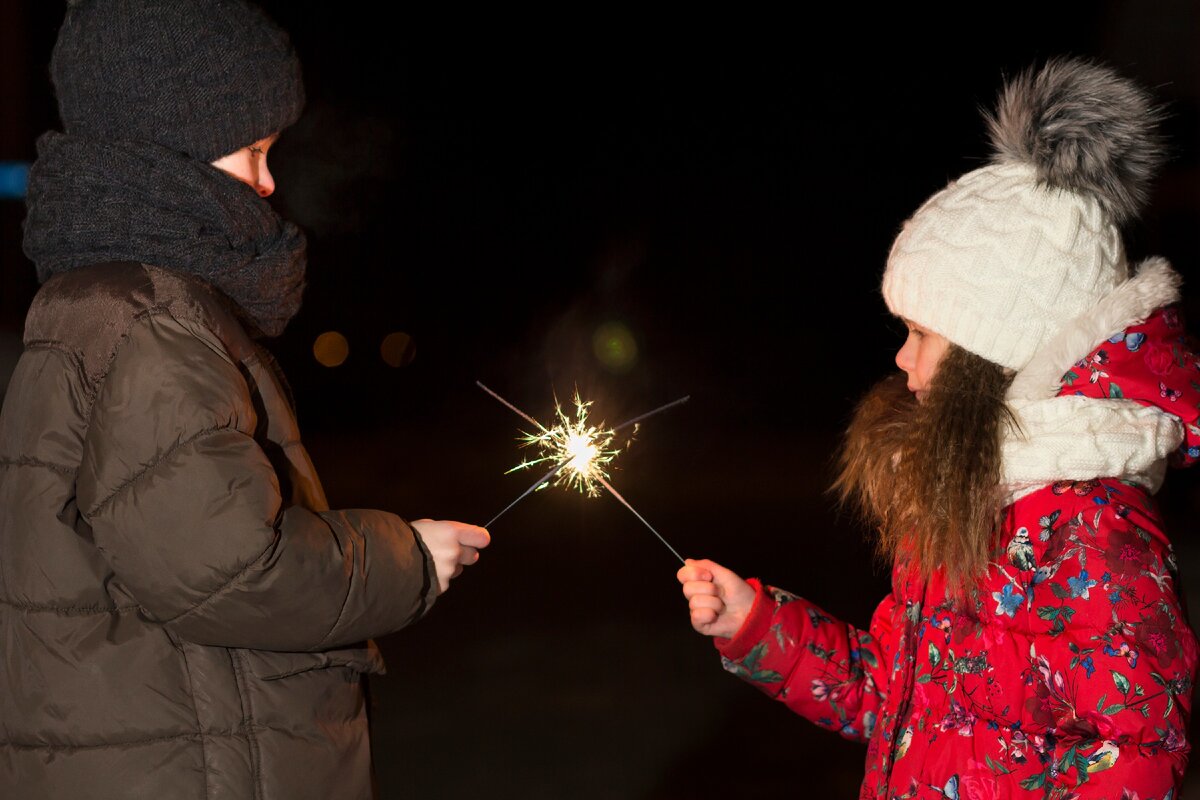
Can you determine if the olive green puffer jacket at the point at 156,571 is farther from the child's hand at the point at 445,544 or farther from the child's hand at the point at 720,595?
the child's hand at the point at 720,595

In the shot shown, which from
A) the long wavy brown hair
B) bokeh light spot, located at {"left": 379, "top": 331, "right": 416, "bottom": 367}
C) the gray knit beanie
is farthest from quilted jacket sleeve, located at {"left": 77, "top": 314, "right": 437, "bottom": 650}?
bokeh light spot, located at {"left": 379, "top": 331, "right": 416, "bottom": 367}

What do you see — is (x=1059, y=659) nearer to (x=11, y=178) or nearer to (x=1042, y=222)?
(x=1042, y=222)

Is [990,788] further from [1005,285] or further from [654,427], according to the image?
[654,427]

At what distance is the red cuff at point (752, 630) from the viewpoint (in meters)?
2.11

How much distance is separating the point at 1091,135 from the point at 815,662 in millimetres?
932

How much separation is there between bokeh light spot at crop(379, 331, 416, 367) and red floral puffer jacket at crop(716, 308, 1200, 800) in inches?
454

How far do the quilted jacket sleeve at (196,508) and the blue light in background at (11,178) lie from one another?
6823mm

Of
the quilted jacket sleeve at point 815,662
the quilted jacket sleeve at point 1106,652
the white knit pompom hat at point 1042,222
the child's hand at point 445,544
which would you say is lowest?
the child's hand at point 445,544

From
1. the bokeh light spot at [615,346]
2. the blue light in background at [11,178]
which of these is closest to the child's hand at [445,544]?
the blue light in background at [11,178]

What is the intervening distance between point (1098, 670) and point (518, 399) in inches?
374

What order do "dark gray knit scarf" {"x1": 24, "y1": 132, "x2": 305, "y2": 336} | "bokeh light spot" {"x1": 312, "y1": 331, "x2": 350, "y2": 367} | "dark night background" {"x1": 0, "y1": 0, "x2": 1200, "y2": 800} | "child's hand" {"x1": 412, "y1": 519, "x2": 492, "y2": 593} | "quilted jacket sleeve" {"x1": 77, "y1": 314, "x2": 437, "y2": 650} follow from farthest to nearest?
"bokeh light spot" {"x1": 312, "y1": 331, "x2": 350, "y2": 367}
"dark night background" {"x1": 0, "y1": 0, "x2": 1200, "y2": 800}
"child's hand" {"x1": 412, "y1": 519, "x2": 492, "y2": 593}
"dark gray knit scarf" {"x1": 24, "y1": 132, "x2": 305, "y2": 336}
"quilted jacket sleeve" {"x1": 77, "y1": 314, "x2": 437, "y2": 650}

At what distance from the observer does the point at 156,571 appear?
61.6 inches

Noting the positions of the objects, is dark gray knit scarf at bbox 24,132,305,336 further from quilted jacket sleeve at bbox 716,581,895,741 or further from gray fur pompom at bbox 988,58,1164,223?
gray fur pompom at bbox 988,58,1164,223

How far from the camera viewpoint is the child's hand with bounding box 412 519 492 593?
6.00ft
